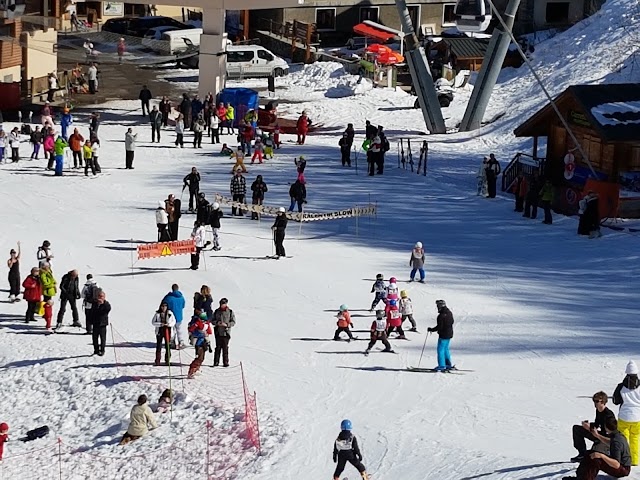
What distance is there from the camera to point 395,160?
40.0 m

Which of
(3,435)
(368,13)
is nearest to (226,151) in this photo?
(3,435)

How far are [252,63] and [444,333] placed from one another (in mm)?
32171

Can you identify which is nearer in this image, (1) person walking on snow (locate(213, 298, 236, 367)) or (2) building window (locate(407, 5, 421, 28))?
(1) person walking on snow (locate(213, 298, 236, 367))

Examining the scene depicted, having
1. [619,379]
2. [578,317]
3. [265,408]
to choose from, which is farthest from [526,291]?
[265,408]

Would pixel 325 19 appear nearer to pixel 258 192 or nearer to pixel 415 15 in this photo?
pixel 415 15

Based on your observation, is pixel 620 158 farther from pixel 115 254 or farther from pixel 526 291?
pixel 115 254

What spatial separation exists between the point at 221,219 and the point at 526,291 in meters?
8.06

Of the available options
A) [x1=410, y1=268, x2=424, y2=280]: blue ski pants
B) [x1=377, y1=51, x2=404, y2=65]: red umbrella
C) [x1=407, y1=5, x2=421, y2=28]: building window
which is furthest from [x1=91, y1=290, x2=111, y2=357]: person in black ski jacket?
[x1=407, y1=5, x2=421, y2=28]: building window

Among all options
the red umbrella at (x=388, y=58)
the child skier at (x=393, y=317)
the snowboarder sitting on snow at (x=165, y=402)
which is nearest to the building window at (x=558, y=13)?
the red umbrella at (x=388, y=58)

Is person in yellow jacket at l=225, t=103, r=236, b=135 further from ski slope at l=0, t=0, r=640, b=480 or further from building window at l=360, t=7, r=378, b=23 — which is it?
building window at l=360, t=7, r=378, b=23

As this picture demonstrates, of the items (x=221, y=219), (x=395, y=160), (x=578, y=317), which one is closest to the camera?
(x=578, y=317)

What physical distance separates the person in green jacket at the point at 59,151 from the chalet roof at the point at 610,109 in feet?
38.6

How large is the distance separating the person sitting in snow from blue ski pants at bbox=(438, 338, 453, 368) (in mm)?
4529

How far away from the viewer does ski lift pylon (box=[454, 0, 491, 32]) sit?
37.5m
